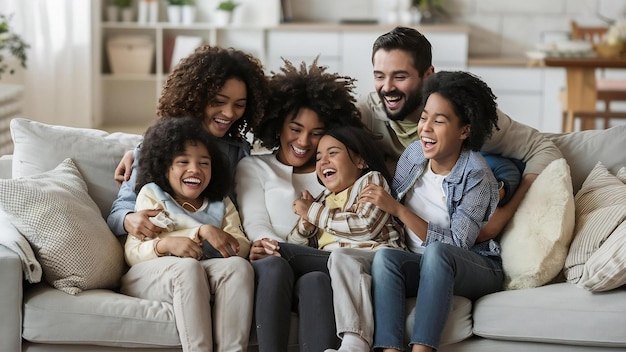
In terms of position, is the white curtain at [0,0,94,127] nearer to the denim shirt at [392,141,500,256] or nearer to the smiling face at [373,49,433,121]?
the smiling face at [373,49,433,121]

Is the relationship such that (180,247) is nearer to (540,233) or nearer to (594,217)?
(540,233)

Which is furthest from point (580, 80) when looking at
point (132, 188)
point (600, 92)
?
point (132, 188)

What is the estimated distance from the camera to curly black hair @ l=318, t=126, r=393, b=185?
9.51 feet

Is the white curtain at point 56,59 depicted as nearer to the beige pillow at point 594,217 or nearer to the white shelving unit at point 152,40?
the white shelving unit at point 152,40

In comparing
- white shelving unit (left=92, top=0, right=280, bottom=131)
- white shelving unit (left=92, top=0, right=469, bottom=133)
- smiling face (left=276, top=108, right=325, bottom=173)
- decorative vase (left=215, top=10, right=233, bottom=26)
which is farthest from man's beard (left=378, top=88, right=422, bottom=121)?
decorative vase (left=215, top=10, right=233, bottom=26)

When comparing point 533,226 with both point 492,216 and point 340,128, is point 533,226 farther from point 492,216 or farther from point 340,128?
point 340,128

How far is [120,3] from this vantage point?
6848mm

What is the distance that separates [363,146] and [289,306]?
58cm

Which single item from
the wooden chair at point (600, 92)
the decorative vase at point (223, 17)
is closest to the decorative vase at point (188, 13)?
the decorative vase at point (223, 17)

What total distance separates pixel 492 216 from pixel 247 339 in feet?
2.66

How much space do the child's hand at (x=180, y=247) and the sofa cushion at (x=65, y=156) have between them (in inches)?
13.9

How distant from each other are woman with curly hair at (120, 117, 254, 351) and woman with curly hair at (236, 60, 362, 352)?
7 cm

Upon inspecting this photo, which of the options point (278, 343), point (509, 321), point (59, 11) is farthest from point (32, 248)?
point (59, 11)

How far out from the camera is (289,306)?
260 centimetres
